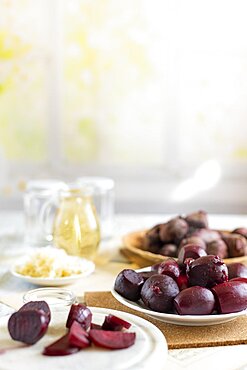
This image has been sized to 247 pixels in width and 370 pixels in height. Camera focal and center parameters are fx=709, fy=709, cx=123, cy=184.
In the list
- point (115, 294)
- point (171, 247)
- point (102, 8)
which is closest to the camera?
point (115, 294)

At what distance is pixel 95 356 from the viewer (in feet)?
3.52

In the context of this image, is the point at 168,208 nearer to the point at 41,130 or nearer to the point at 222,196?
the point at 222,196

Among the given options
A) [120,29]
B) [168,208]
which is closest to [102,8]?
[120,29]

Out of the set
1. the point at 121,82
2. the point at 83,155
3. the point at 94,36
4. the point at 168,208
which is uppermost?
the point at 94,36

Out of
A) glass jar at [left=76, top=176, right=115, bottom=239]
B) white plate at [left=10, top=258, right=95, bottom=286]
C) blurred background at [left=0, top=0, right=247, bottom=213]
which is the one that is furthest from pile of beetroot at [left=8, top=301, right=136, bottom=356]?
blurred background at [left=0, top=0, right=247, bottom=213]

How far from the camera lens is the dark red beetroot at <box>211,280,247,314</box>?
1265 millimetres

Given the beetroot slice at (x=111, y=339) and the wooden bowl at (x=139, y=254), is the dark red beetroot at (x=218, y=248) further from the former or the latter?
the beetroot slice at (x=111, y=339)

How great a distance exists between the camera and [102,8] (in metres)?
3.56

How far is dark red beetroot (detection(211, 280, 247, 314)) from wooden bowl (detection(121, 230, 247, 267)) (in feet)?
1.30

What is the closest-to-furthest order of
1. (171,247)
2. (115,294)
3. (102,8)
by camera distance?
(115,294)
(171,247)
(102,8)

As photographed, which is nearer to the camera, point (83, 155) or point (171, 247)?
point (171, 247)

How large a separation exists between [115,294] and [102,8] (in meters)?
2.46

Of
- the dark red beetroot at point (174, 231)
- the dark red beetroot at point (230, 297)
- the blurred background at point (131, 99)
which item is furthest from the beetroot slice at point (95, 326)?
the blurred background at point (131, 99)

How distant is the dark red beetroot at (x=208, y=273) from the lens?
4.27ft
